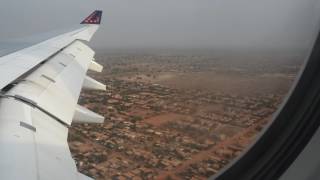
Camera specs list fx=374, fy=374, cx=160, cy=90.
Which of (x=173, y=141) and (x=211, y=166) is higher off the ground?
(x=211, y=166)

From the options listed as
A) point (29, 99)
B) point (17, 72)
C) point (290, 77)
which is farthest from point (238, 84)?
point (17, 72)

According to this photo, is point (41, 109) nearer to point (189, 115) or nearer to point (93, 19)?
point (189, 115)

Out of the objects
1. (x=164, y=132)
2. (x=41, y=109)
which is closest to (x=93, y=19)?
(x=164, y=132)

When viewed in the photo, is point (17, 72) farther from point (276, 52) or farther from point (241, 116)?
point (276, 52)

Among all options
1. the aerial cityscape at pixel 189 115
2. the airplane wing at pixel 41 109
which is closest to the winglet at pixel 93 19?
the airplane wing at pixel 41 109

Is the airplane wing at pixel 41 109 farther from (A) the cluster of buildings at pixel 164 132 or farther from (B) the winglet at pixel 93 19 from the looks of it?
(B) the winglet at pixel 93 19
